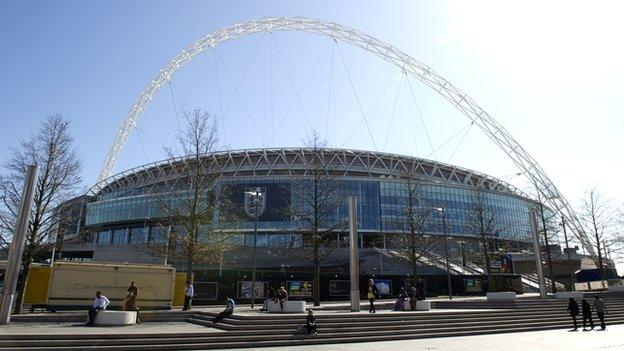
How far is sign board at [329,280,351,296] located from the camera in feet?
118

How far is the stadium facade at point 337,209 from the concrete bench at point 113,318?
124ft

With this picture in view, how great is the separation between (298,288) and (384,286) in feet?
30.4

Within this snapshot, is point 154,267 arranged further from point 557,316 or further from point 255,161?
point 255,161

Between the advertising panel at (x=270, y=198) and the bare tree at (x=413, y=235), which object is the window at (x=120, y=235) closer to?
the advertising panel at (x=270, y=198)

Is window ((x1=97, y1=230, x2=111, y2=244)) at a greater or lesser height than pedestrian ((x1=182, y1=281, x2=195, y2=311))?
greater

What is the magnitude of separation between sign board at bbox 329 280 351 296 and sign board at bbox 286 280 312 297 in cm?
204

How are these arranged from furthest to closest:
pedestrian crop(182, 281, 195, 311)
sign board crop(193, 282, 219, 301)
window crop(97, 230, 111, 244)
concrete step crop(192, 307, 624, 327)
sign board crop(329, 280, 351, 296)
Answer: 1. window crop(97, 230, 111, 244)
2. sign board crop(329, 280, 351, 296)
3. sign board crop(193, 282, 219, 301)
4. pedestrian crop(182, 281, 195, 311)
5. concrete step crop(192, 307, 624, 327)

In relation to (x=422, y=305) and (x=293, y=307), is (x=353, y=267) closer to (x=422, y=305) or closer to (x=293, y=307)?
(x=422, y=305)

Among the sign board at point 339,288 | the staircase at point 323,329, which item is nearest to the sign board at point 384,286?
the sign board at point 339,288

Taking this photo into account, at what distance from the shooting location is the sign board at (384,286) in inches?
1544

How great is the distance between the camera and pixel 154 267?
973 inches

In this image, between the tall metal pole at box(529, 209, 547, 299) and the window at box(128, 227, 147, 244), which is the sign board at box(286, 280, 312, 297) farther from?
the window at box(128, 227, 147, 244)

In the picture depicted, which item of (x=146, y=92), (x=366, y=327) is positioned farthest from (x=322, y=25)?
(x=366, y=327)

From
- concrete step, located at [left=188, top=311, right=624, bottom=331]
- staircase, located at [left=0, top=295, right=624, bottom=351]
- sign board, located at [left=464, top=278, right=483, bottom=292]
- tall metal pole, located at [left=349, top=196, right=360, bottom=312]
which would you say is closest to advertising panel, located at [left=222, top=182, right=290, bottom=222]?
sign board, located at [left=464, top=278, right=483, bottom=292]
